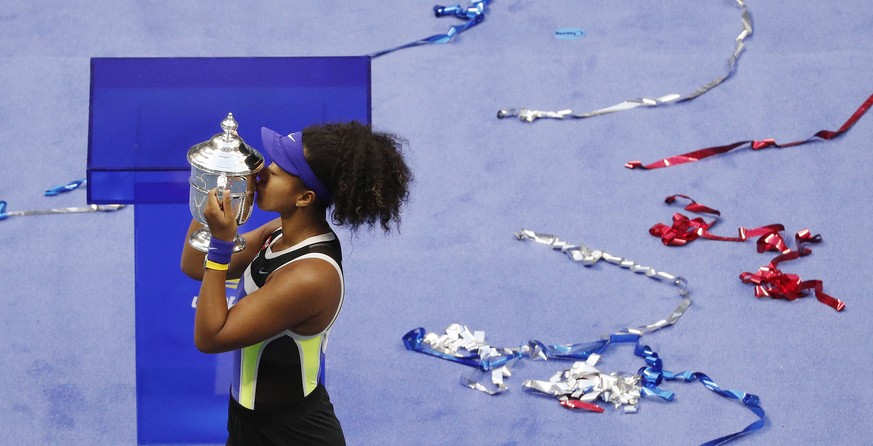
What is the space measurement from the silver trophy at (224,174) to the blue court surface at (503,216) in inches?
24.1

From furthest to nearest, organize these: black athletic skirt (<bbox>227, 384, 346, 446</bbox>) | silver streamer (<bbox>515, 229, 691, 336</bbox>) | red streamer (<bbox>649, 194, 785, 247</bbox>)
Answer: red streamer (<bbox>649, 194, 785, 247</bbox>), silver streamer (<bbox>515, 229, 691, 336</bbox>), black athletic skirt (<bbox>227, 384, 346, 446</bbox>)

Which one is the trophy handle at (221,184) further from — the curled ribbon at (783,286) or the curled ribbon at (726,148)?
the curled ribbon at (726,148)

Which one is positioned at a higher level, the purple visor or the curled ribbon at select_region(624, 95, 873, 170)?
the purple visor

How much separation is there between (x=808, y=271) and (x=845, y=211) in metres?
0.52

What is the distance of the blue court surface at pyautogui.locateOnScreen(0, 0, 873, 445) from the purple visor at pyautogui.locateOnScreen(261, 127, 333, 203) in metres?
0.71

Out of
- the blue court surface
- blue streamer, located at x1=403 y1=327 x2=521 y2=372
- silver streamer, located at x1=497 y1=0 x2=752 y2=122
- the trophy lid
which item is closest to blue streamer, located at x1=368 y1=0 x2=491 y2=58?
the blue court surface

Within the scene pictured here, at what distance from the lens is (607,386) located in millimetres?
4523

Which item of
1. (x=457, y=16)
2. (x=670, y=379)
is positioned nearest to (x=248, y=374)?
(x=670, y=379)

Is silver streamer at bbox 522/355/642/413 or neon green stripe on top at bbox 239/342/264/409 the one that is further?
silver streamer at bbox 522/355/642/413

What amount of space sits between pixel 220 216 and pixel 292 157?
0.83ft

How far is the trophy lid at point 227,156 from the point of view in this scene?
299 centimetres

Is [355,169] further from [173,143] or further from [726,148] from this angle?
[726,148]

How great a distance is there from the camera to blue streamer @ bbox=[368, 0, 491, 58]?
668cm

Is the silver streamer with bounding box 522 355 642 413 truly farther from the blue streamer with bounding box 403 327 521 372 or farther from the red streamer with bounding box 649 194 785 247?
the red streamer with bounding box 649 194 785 247
